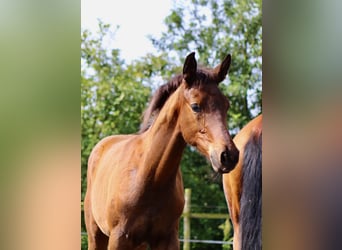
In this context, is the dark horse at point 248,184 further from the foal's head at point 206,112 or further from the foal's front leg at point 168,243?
the foal's front leg at point 168,243

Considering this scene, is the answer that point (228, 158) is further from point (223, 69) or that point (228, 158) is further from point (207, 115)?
point (223, 69)

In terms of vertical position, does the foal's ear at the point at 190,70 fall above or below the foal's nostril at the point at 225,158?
above

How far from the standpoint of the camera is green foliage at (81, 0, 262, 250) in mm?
2889

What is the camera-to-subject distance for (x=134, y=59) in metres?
3.08

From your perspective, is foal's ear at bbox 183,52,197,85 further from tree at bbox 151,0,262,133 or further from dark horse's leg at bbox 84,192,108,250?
dark horse's leg at bbox 84,192,108,250

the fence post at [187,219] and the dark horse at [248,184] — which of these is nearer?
the dark horse at [248,184]

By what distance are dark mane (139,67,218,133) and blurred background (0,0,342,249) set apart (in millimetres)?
42

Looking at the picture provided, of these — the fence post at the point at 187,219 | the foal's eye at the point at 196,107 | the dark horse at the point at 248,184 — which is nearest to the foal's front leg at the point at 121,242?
the fence post at the point at 187,219

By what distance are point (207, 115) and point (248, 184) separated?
40 cm

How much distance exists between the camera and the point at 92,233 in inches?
124

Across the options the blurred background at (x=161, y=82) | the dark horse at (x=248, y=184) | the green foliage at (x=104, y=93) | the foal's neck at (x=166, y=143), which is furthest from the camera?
the green foliage at (x=104, y=93)

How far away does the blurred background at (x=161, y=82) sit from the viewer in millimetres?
2740
